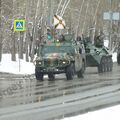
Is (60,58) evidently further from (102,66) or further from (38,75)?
(102,66)

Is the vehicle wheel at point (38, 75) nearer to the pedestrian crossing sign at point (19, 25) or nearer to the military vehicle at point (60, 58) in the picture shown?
the military vehicle at point (60, 58)

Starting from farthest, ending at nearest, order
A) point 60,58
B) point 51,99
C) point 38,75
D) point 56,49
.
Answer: point 56,49
point 38,75
point 60,58
point 51,99

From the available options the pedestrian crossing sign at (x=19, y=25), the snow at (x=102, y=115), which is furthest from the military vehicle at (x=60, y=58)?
the snow at (x=102, y=115)

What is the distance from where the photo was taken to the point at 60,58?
27375 mm

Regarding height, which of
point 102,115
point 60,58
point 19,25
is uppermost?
point 19,25

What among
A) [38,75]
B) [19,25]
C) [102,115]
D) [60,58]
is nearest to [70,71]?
[60,58]

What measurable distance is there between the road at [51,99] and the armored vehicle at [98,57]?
353 inches

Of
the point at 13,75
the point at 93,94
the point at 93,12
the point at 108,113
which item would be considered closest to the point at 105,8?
the point at 93,12

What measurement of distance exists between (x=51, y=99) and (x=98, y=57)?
17.1m

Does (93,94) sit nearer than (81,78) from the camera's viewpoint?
Yes

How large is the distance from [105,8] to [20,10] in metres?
21.2

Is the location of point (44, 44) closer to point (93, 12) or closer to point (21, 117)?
point (21, 117)

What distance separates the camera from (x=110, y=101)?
1759 centimetres

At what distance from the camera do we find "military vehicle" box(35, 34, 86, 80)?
27438mm
